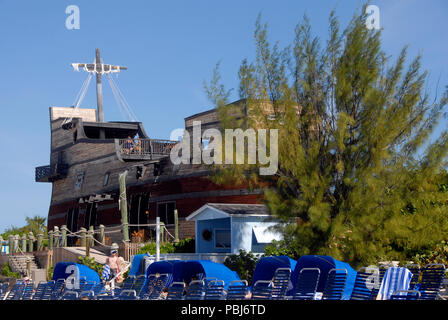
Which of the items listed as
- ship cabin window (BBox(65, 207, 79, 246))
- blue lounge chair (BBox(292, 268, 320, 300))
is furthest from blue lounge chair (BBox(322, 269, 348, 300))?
ship cabin window (BBox(65, 207, 79, 246))

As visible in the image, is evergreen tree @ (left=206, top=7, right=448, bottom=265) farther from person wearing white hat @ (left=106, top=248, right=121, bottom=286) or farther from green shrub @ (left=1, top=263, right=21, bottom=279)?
green shrub @ (left=1, top=263, right=21, bottom=279)

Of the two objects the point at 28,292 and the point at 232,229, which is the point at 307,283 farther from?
the point at 232,229

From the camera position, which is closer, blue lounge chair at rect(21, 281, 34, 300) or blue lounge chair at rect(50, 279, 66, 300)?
blue lounge chair at rect(50, 279, 66, 300)

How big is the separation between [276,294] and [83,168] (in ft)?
96.0

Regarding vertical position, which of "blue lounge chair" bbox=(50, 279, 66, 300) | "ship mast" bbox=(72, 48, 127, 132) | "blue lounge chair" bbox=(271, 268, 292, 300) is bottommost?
"blue lounge chair" bbox=(50, 279, 66, 300)

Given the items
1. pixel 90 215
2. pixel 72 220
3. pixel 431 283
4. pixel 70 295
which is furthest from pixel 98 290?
pixel 72 220

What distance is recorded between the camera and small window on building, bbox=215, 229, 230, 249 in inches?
872

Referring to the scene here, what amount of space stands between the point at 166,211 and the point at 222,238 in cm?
791

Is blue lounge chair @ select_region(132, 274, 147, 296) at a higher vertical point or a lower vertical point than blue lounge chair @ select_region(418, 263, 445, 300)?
lower

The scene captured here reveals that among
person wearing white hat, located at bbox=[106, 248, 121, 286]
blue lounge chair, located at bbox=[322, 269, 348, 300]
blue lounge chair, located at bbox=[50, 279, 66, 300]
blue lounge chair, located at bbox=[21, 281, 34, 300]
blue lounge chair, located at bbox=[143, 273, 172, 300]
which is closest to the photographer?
blue lounge chair, located at bbox=[322, 269, 348, 300]

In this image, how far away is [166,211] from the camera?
97.5ft

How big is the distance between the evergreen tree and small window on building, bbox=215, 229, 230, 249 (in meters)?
6.06

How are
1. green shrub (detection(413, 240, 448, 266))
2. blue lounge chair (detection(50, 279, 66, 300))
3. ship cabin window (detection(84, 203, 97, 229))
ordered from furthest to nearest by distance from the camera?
ship cabin window (detection(84, 203, 97, 229)) → green shrub (detection(413, 240, 448, 266)) → blue lounge chair (detection(50, 279, 66, 300))
